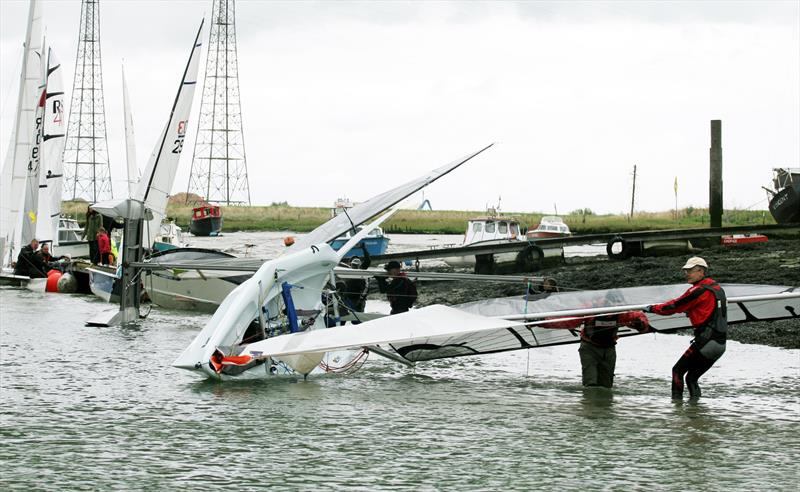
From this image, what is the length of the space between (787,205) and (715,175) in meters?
3.02

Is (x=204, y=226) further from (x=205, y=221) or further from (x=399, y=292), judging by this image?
(x=399, y=292)

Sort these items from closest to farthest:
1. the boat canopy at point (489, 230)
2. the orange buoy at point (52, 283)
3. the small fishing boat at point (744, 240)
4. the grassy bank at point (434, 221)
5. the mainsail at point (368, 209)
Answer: the mainsail at point (368, 209) < the orange buoy at point (52, 283) < the small fishing boat at point (744, 240) < the boat canopy at point (489, 230) < the grassy bank at point (434, 221)

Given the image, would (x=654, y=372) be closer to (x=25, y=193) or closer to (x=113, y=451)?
(x=113, y=451)

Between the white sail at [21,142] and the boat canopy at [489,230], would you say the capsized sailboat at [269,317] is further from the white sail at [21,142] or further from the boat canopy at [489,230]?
the boat canopy at [489,230]

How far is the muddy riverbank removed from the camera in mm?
25578

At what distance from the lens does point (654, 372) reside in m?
16.0

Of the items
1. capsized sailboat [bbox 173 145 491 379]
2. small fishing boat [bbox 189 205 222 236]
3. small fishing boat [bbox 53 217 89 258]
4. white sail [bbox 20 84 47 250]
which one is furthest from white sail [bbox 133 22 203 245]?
small fishing boat [bbox 189 205 222 236]

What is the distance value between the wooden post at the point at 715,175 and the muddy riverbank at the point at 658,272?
7.58 m

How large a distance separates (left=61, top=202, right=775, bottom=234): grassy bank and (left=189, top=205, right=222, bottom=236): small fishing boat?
149cm

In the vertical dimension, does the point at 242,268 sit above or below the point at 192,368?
above

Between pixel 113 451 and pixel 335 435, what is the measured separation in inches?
85.6

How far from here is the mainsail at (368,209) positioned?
52.4 ft

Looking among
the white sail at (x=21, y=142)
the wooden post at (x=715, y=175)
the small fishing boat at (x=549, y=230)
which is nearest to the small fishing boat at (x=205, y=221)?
the small fishing boat at (x=549, y=230)

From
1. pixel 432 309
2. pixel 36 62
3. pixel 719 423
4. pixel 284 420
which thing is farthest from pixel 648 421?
pixel 36 62
